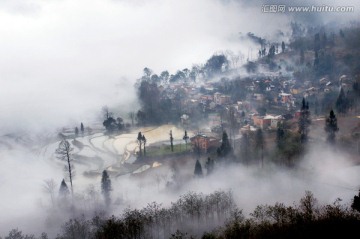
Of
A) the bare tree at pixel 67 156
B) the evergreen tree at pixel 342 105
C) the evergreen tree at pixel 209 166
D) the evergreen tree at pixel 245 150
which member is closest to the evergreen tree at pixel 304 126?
the evergreen tree at pixel 245 150

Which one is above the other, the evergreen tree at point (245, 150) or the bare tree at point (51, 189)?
the evergreen tree at point (245, 150)

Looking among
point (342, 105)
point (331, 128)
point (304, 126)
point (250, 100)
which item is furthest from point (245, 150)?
point (250, 100)

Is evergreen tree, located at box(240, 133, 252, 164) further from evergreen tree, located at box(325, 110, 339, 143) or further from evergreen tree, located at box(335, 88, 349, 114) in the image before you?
evergreen tree, located at box(335, 88, 349, 114)

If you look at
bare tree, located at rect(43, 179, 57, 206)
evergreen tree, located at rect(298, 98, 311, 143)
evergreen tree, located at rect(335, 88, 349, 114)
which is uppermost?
evergreen tree, located at rect(335, 88, 349, 114)

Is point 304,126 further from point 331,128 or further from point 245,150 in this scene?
point 245,150

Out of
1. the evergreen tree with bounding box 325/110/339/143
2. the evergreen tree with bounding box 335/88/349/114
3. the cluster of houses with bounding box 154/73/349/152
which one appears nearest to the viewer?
the evergreen tree with bounding box 325/110/339/143

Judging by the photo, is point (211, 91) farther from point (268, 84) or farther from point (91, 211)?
point (91, 211)

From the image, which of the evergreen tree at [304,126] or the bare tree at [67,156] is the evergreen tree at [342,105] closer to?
the evergreen tree at [304,126]

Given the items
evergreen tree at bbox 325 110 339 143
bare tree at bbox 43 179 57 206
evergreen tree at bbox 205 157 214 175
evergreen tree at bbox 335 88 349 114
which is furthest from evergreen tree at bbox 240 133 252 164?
bare tree at bbox 43 179 57 206

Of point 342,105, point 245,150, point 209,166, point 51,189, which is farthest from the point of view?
point 342,105

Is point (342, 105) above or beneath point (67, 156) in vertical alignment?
above

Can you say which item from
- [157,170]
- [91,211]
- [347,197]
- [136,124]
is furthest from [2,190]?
[347,197]

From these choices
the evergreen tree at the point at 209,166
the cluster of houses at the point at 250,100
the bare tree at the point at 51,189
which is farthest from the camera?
the cluster of houses at the point at 250,100
